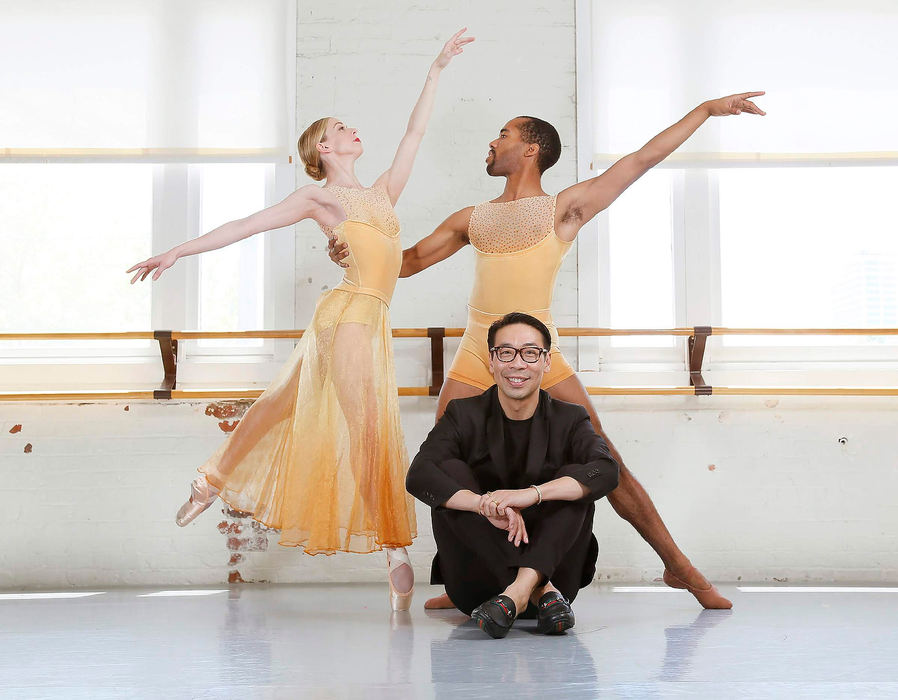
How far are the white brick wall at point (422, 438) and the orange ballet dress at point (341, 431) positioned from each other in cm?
79

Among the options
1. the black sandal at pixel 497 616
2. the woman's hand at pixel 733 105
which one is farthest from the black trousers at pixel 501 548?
the woman's hand at pixel 733 105

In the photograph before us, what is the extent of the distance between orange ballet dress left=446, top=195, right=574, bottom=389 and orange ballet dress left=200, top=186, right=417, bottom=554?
287 millimetres

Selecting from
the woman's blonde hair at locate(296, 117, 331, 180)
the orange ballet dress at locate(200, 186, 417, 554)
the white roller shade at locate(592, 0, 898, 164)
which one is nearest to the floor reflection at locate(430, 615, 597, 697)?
the orange ballet dress at locate(200, 186, 417, 554)

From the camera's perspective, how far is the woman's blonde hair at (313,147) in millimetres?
2992

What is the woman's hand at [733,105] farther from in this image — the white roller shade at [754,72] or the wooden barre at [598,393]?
the wooden barre at [598,393]

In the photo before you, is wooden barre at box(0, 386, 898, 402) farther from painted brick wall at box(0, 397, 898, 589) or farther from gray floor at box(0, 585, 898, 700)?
gray floor at box(0, 585, 898, 700)

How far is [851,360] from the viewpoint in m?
3.76

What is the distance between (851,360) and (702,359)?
678 millimetres

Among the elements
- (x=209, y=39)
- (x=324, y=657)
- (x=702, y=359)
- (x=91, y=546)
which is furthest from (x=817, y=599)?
(x=209, y=39)

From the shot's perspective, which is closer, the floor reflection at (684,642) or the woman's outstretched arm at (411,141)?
the floor reflection at (684,642)

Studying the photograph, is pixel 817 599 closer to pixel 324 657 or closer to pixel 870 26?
pixel 324 657

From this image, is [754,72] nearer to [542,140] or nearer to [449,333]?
[542,140]

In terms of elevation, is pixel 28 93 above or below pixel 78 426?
above

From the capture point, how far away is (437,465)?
7.66 ft
